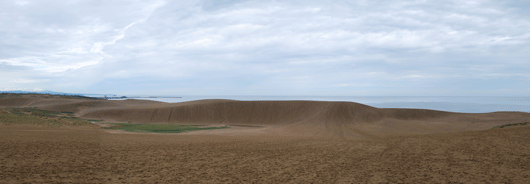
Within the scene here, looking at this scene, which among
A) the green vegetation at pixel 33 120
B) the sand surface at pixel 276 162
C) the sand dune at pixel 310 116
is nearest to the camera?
the sand surface at pixel 276 162

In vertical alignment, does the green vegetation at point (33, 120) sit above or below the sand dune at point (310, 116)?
below

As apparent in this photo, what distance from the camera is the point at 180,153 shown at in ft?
41.5

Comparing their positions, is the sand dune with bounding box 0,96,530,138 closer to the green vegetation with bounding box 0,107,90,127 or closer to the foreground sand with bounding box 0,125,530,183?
the green vegetation with bounding box 0,107,90,127

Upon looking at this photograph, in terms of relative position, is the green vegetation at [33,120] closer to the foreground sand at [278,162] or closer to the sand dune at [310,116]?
the sand dune at [310,116]

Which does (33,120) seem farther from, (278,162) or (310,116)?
(310,116)

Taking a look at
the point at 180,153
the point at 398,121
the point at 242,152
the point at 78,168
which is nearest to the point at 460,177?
the point at 242,152

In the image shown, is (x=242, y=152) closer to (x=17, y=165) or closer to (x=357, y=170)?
(x=357, y=170)

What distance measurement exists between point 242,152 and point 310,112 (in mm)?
23918

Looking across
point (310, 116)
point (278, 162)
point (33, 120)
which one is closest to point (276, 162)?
point (278, 162)

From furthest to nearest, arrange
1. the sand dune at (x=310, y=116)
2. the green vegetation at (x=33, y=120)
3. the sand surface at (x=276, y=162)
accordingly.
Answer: the sand dune at (x=310, y=116) → the green vegetation at (x=33, y=120) → the sand surface at (x=276, y=162)

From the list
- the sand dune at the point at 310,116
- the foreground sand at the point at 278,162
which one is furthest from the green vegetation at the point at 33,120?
the foreground sand at the point at 278,162

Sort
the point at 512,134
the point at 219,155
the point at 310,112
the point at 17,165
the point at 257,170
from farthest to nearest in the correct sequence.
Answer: the point at 310,112, the point at 512,134, the point at 219,155, the point at 257,170, the point at 17,165

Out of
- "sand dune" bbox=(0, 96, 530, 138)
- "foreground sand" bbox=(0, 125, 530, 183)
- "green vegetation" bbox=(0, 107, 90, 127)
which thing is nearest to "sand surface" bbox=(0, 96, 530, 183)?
"foreground sand" bbox=(0, 125, 530, 183)

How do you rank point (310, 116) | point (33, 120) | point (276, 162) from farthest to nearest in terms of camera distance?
point (310, 116)
point (33, 120)
point (276, 162)
